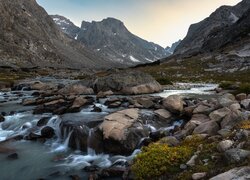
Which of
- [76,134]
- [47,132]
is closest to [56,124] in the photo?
[47,132]

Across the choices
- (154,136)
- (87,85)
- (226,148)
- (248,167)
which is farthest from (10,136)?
(87,85)

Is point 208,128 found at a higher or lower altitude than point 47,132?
higher

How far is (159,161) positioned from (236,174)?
13.2 feet

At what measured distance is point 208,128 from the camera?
1870cm

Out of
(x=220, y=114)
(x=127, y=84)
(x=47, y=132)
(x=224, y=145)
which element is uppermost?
(x=127, y=84)

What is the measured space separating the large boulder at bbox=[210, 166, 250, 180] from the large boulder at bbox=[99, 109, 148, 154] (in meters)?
9.11

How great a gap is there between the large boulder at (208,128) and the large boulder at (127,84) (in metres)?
26.3

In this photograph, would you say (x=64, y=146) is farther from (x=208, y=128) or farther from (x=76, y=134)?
(x=208, y=128)

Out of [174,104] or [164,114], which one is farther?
[174,104]

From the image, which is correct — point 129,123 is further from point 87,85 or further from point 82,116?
point 87,85

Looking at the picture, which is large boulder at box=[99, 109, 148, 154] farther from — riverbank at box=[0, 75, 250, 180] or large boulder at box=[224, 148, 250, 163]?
large boulder at box=[224, 148, 250, 163]

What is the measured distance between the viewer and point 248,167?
1113 cm

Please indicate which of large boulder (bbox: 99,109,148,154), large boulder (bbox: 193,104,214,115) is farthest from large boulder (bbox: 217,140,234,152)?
large boulder (bbox: 193,104,214,115)

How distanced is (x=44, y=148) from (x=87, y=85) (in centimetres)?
2667
